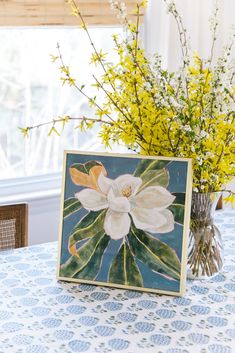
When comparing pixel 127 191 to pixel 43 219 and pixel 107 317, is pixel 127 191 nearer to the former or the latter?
pixel 107 317

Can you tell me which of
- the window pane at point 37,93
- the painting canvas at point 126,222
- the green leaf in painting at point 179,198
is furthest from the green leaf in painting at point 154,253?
the window pane at point 37,93

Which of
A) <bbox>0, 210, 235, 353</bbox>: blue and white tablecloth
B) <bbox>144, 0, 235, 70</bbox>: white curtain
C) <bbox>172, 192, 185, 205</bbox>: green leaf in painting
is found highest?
<bbox>144, 0, 235, 70</bbox>: white curtain

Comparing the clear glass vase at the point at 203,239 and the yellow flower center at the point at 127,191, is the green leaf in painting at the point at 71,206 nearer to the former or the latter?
the yellow flower center at the point at 127,191

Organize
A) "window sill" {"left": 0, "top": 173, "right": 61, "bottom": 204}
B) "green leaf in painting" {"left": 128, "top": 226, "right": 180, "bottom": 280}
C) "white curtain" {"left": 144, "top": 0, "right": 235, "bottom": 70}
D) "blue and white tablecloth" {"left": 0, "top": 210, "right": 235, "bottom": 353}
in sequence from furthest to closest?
"white curtain" {"left": 144, "top": 0, "right": 235, "bottom": 70} → "window sill" {"left": 0, "top": 173, "right": 61, "bottom": 204} → "green leaf in painting" {"left": 128, "top": 226, "right": 180, "bottom": 280} → "blue and white tablecloth" {"left": 0, "top": 210, "right": 235, "bottom": 353}

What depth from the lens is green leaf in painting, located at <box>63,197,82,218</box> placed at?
1690mm

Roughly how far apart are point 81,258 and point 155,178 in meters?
0.27

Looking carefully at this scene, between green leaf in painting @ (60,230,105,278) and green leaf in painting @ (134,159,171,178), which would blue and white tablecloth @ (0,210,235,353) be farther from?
green leaf in painting @ (134,159,171,178)

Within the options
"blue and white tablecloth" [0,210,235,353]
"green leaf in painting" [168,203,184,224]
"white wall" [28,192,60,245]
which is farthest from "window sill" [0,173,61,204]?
"green leaf in painting" [168,203,184,224]

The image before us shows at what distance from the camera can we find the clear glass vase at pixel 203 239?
5.46 ft

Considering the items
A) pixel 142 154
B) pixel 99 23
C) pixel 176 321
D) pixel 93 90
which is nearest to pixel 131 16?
pixel 99 23

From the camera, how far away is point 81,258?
1.67 meters

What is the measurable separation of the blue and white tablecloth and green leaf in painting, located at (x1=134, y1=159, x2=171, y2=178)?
29 cm

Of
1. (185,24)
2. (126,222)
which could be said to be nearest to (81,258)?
(126,222)

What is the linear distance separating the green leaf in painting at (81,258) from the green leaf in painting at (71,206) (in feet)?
0.28
